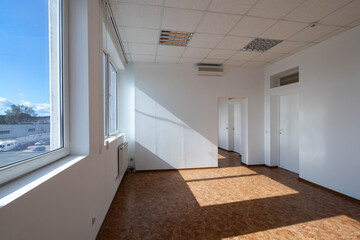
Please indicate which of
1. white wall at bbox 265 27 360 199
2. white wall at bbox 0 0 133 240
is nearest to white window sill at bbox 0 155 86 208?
white wall at bbox 0 0 133 240

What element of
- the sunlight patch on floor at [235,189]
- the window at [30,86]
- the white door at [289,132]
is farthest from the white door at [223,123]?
the window at [30,86]

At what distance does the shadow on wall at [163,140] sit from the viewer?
5.18 metres

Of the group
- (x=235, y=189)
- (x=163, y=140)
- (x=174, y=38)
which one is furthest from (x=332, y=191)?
(x=174, y=38)

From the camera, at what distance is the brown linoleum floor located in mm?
2359

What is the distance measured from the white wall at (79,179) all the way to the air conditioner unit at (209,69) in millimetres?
3396

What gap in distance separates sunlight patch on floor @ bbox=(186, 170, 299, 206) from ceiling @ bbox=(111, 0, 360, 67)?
3169mm

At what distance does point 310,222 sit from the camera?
8.52 feet

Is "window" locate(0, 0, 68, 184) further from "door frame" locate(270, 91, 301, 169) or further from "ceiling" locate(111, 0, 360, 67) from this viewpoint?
"door frame" locate(270, 91, 301, 169)

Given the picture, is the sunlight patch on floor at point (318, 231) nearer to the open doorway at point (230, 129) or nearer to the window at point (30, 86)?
the window at point (30, 86)

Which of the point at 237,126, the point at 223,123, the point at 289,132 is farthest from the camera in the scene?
the point at 223,123

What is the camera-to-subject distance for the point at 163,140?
5.27 m

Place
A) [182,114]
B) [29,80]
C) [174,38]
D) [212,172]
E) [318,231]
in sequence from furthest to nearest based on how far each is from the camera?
[182,114] < [212,172] < [174,38] < [318,231] < [29,80]

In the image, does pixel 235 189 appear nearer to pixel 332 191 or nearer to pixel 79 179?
pixel 332 191

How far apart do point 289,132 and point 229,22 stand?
3.74 m
